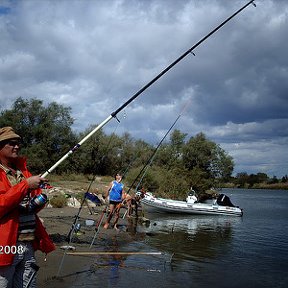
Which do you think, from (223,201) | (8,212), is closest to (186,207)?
(223,201)

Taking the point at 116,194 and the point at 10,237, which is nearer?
the point at 10,237

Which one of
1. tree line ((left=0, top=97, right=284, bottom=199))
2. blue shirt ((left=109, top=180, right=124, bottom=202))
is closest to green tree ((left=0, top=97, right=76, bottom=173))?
tree line ((left=0, top=97, right=284, bottom=199))

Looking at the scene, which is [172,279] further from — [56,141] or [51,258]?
[56,141]

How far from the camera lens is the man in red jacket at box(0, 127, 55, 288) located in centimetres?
327

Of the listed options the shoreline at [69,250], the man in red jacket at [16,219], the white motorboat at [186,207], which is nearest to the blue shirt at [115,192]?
the shoreline at [69,250]

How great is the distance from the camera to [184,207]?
27.1 metres

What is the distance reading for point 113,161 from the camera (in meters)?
53.3

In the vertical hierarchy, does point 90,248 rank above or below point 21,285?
below

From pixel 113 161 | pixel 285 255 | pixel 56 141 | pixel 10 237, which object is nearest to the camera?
pixel 10 237

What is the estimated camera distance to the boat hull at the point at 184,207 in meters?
26.6

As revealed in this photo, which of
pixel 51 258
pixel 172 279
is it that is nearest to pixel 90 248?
pixel 51 258

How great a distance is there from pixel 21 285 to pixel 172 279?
210 inches

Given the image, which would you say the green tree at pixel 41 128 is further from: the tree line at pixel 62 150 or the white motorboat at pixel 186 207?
the white motorboat at pixel 186 207

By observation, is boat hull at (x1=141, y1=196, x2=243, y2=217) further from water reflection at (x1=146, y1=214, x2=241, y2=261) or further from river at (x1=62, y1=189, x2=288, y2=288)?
river at (x1=62, y1=189, x2=288, y2=288)
